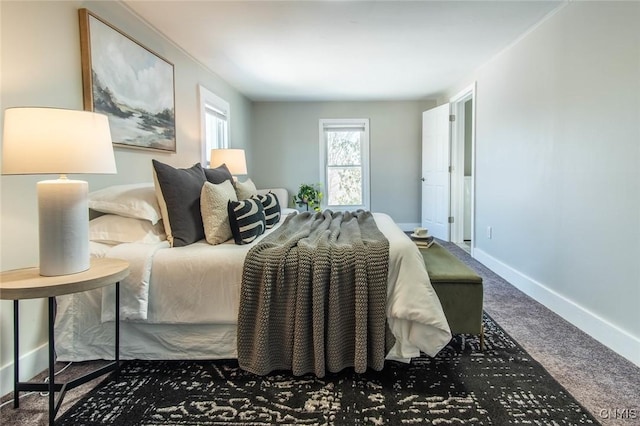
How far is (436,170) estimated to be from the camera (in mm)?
5414

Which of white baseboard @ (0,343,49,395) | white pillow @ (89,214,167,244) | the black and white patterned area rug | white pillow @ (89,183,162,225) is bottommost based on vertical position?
the black and white patterned area rug

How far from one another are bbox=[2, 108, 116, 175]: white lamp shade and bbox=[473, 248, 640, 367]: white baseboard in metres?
2.78

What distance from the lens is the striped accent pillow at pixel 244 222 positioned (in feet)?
6.93

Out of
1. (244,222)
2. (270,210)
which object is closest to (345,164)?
(270,210)

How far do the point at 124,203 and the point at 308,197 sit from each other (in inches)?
152

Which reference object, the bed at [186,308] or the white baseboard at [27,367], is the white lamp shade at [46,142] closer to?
the bed at [186,308]

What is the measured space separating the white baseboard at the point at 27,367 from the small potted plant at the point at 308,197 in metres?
4.19

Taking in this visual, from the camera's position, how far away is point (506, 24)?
2859mm

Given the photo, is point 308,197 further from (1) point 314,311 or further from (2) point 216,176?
(1) point 314,311

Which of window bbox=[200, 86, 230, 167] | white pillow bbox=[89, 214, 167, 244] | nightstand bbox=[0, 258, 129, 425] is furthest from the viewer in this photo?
window bbox=[200, 86, 230, 167]

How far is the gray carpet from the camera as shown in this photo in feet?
5.02

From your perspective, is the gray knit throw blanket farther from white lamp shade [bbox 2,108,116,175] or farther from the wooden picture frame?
the wooden picture frame

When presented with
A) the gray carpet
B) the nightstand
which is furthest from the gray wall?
the nightstand

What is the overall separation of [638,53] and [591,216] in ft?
3.06
